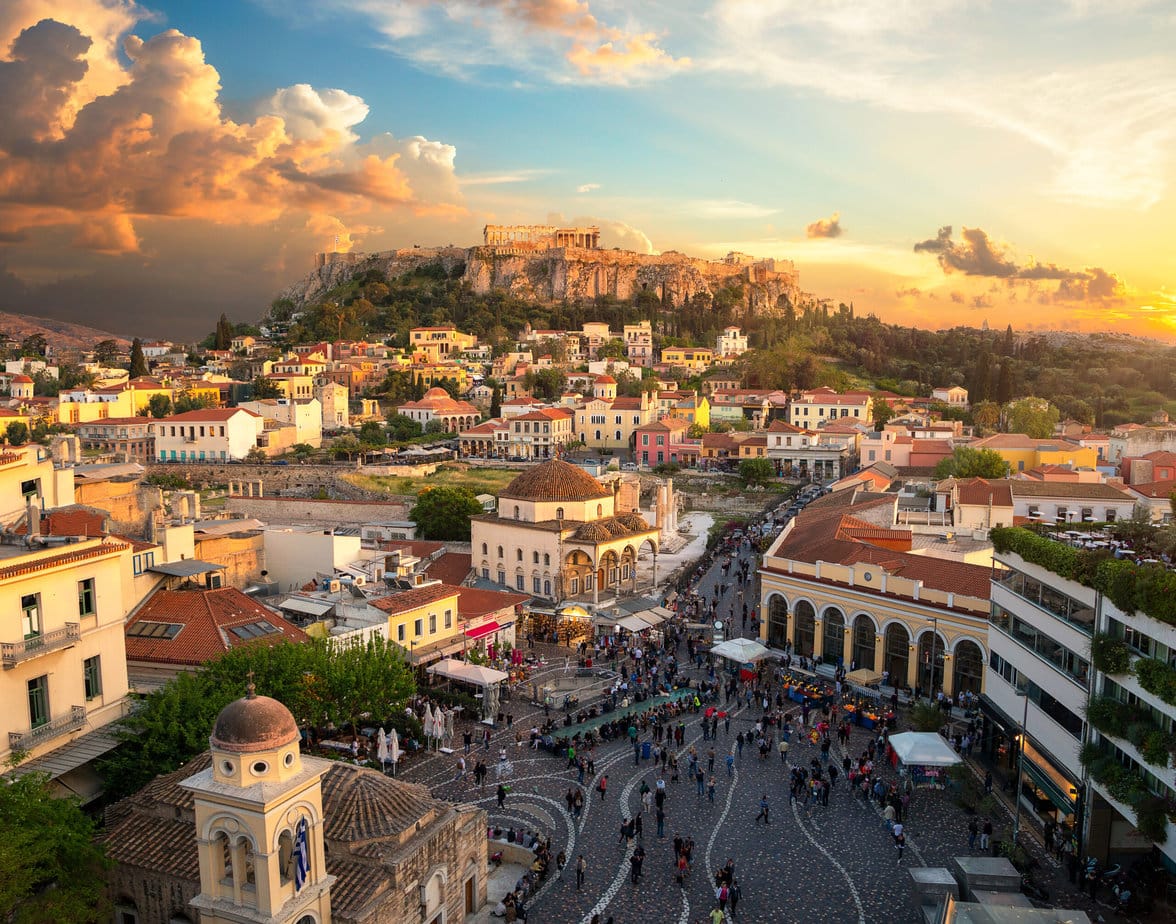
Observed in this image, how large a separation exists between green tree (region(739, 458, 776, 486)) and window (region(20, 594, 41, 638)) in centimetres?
5575

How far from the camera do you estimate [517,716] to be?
2614 cm

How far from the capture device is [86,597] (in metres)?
19.5

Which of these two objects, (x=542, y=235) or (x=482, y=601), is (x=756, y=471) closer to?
(x=482, y=601)

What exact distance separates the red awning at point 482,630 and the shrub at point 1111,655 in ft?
63.3

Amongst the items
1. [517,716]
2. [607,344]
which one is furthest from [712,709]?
[607,344]

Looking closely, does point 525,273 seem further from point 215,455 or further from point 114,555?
point 114,555

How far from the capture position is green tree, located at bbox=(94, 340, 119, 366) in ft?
378

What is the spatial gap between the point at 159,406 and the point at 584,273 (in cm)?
7146

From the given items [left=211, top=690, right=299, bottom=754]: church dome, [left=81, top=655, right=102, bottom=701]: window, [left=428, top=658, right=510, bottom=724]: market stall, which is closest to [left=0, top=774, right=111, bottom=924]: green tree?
[left=211, top=690, right=299, bottom=754]: church dome

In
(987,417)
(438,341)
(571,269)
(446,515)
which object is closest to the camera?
(446,515)

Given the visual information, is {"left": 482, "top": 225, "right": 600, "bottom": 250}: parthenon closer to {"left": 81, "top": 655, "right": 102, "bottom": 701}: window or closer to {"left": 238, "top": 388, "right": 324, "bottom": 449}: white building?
{"left": 238, "top": 388, "right": 324, "bottom": 449}: white building

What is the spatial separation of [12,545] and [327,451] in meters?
61.8

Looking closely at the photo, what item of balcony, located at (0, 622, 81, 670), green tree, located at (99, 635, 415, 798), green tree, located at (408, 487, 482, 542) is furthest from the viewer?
green tree, located at (408, 487, 482, 542)

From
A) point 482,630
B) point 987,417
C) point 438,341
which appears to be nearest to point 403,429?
point 438,341
